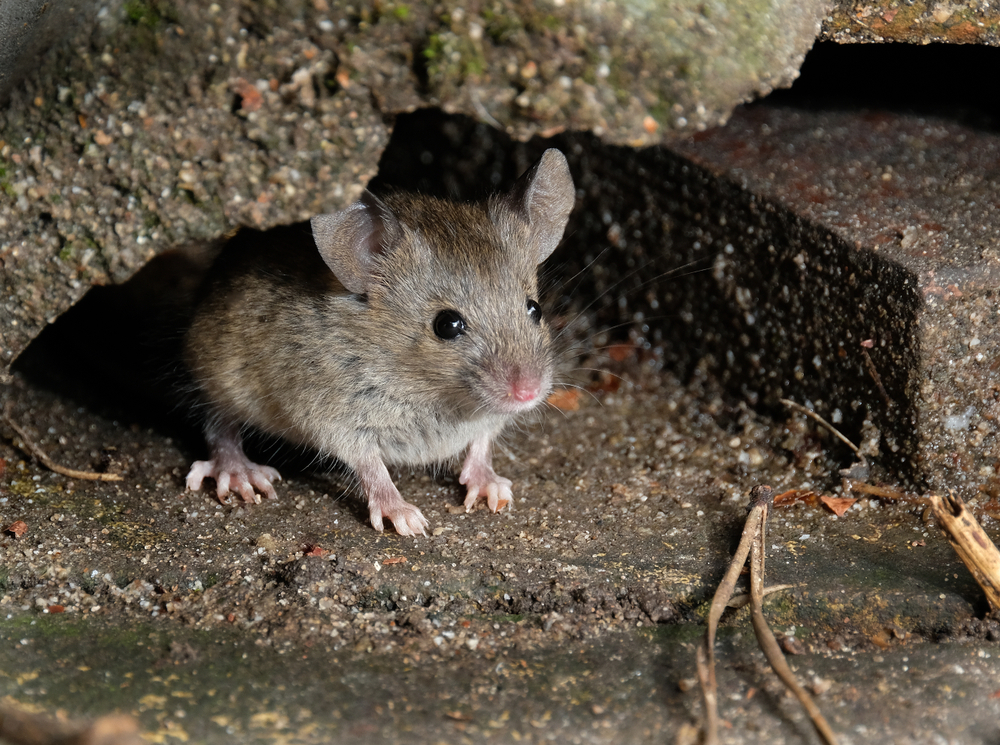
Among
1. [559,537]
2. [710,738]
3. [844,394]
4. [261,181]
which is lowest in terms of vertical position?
[559,537]

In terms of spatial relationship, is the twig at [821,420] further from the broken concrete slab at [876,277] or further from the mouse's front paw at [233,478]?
the mouse's front paw at [233,478]

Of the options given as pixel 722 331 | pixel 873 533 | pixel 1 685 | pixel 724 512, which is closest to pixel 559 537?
pixel 724 512

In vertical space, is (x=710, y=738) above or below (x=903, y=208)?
below

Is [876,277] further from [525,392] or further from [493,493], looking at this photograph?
[493,493]

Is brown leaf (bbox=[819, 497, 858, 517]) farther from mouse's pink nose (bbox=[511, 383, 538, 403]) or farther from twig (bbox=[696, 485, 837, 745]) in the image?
mouse's pink nose (bbox=[511, 383, 538, 403])

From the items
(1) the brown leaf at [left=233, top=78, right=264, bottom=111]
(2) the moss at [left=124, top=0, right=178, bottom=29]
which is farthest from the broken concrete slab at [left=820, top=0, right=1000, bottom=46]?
(2) the moss at [left=124, top=0, right=178, bottom=29]

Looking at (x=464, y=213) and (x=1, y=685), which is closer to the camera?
(x=1, y=685)

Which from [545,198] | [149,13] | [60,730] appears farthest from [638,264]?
[60,730]

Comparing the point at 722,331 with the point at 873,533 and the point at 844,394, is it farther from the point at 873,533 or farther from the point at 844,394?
the point at 873,533
